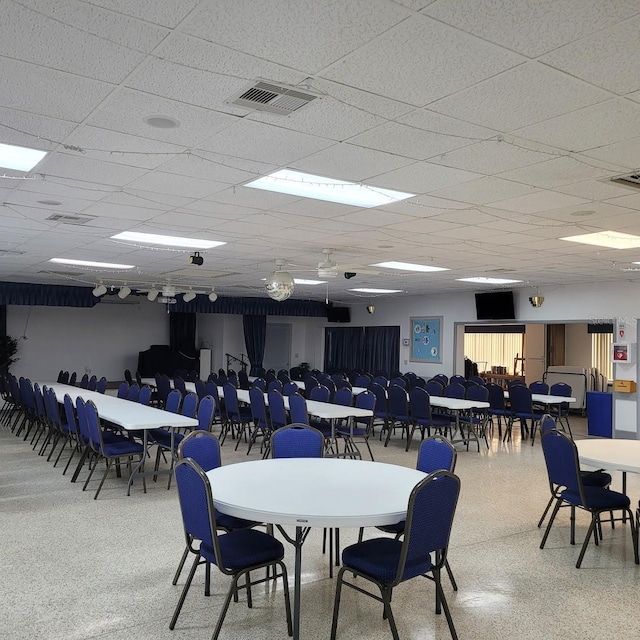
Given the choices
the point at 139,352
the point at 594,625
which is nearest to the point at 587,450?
the point at 594,625

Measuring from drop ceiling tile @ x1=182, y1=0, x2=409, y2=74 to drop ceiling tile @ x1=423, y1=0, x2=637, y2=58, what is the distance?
0.62 feet

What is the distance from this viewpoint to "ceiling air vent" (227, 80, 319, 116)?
2.83 meters

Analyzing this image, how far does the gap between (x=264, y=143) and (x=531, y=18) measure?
181cm

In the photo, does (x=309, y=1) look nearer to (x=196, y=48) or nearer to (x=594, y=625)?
(x=196, y=48)

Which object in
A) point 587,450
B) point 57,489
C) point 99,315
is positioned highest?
point 99,315

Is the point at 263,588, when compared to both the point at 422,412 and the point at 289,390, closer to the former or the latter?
the point at 422,412

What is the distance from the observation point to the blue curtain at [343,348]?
17.4 m

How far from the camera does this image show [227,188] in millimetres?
4730

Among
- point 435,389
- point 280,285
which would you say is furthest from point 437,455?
point 435,389

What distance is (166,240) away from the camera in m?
7.21

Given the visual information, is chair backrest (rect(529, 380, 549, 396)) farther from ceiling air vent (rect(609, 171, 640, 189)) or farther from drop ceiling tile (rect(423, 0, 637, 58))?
drop ceiling tile (rect(423, 0, 637, 58))

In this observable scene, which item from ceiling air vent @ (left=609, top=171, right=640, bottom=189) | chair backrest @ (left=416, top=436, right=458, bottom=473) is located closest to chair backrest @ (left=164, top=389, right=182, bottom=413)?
chair backrest @ (left=416, top=436, right=458, bottom=473)

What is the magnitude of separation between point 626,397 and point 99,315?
13085 mm

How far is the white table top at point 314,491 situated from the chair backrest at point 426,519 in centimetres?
12
